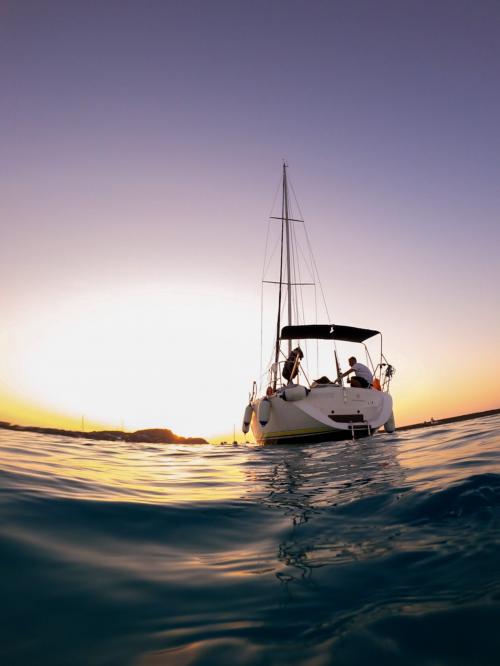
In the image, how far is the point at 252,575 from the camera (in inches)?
76.2

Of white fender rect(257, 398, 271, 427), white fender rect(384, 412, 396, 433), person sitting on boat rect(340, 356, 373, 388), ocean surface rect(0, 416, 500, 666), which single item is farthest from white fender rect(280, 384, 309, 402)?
ocean surface rect(0, 416, 500, 666)

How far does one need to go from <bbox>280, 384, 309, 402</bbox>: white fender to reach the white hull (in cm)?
12

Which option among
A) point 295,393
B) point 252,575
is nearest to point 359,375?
point 295,393

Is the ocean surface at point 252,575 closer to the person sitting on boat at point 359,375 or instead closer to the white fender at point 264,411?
the person sitting on boat at point 359,375

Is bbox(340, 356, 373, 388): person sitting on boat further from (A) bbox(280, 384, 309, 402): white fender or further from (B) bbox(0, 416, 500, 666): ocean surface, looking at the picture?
(B) bbox(0, 416, 500, 666): ocean surface

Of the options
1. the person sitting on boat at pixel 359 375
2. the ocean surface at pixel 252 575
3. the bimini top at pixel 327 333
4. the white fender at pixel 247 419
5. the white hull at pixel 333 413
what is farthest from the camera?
the white fender at pixel 247 419

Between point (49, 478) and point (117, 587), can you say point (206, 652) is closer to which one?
point (117, 587)

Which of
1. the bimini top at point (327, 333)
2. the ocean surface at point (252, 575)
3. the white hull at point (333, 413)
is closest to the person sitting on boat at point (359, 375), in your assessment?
the white hull at point (333, 413)

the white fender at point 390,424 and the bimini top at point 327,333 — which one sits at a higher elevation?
the bimini top at point 327,333

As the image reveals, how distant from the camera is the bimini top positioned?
50.6 feet

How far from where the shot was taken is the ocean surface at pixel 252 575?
4.21 feet

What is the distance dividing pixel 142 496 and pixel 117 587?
78.1 inches

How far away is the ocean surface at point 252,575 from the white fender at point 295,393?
Result: 28.1 feet

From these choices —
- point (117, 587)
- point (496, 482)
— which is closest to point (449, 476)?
point (496, 482)
